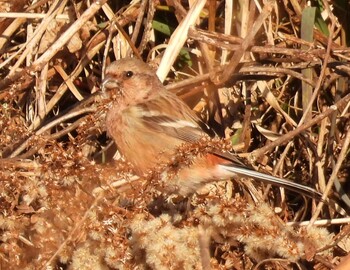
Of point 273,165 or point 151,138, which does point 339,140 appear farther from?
point 151,138

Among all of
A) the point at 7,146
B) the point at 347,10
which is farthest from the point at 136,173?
the point at 347,10

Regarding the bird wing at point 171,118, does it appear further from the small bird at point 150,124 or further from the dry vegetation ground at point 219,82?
the dry vegetation ground at point 219,82

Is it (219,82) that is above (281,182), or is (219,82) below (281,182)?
above

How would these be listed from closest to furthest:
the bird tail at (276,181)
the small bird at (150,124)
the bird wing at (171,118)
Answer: the bird tail at (276,181) < the small bird at (150,124) < the bird wing at (171,118)

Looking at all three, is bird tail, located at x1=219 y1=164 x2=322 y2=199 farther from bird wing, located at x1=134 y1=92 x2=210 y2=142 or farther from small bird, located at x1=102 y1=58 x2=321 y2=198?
bird wing, located at x1=134 y1=92 x2=210 y2=142

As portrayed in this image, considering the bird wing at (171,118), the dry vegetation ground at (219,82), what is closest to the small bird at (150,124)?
the bird wing at (171,118)

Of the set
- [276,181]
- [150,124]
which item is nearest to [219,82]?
[150,124]

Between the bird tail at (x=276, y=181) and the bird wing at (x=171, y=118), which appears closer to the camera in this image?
the bird tail at (x=276, y=181)

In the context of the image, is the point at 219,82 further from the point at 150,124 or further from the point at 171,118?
the point at 150,124
